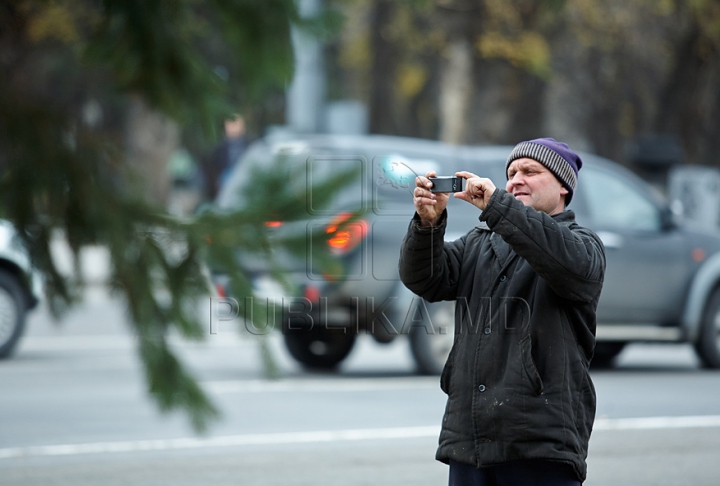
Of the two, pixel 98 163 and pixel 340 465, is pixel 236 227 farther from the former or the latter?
pixel 340 465

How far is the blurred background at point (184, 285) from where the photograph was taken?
2564mm

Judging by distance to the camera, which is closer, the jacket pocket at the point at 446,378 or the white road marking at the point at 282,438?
the jacket pocket at the point at 446,378

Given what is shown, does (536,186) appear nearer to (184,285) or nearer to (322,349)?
(184,285)

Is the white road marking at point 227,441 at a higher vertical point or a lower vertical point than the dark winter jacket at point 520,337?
lower

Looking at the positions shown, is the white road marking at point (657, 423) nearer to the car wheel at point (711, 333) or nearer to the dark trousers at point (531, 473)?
the car wheel at point (711, 333)

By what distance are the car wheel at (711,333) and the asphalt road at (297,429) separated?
0.64ft

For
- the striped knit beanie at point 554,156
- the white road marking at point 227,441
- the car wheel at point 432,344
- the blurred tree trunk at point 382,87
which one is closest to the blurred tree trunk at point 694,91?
the blurred tree trunk at point 382,87

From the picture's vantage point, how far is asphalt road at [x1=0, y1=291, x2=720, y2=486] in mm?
6367

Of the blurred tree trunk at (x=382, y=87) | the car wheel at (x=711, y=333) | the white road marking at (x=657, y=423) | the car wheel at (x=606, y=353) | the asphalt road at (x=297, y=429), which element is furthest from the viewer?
the blurred tree trunk at (x=382, y=87)

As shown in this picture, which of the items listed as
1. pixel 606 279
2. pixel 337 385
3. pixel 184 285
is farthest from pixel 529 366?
pixel 606 279

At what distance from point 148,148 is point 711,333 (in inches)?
353

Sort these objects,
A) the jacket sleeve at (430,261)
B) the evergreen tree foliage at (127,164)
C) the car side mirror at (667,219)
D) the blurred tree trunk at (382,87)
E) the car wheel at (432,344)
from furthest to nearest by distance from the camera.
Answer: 1. the blurred tree trunk at (382,87)
2. the car side mirror at (667,219)
3. the car wheel at (432,344)
4. the jacket sleeve at (430,261)
5. the evergreen tree foliage at (127,164)

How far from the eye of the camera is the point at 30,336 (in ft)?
41.2

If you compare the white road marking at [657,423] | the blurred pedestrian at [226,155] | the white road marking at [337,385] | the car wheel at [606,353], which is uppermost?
the blurred pedestrian at [226,155]
